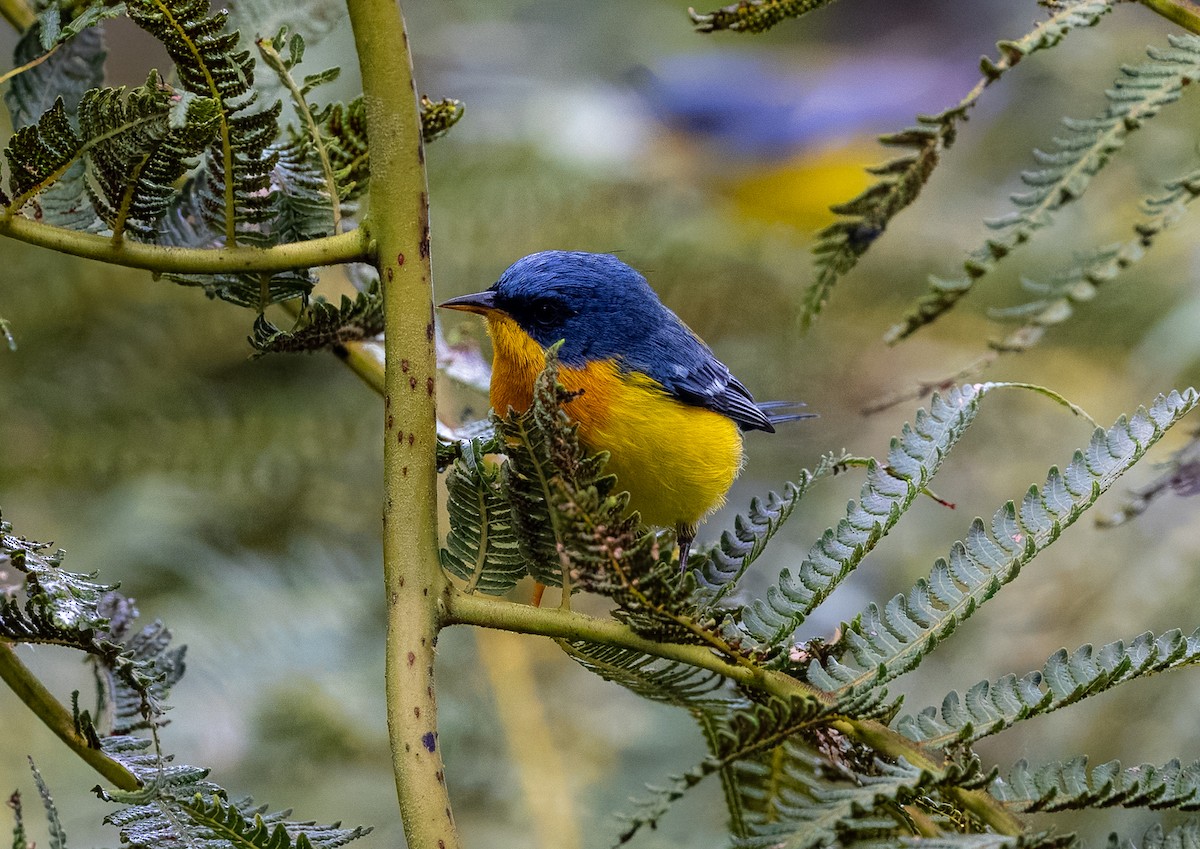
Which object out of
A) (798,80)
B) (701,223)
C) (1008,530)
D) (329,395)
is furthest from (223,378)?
(798,80)

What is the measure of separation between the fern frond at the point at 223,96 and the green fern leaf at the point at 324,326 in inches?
3.0

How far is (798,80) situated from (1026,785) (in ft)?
10.4

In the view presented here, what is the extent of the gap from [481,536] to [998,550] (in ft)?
1.15

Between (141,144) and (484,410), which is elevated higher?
(484,410)

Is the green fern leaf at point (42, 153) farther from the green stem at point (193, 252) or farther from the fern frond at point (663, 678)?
the fern frond at point (663, 678)

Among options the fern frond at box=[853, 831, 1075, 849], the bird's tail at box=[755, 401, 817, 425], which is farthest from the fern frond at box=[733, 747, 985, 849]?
the bird's tail at box=[755, 401, 817, 425]

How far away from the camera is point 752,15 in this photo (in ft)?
3.13

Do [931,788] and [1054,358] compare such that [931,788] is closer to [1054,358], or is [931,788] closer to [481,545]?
[481,545]

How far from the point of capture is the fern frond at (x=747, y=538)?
2.94 ft

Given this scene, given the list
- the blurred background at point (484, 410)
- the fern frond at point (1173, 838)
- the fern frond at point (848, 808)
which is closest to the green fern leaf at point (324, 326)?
the blurred background at point (484, 410)

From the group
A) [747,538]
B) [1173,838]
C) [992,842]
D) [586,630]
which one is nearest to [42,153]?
[586,630]

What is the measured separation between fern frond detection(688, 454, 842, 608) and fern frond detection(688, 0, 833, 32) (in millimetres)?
370

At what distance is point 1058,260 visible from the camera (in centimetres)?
260

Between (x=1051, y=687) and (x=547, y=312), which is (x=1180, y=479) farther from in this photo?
(x=547, y=312)
